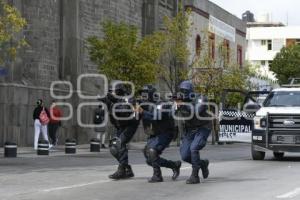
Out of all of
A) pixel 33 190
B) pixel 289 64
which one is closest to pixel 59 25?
pixel 33 190

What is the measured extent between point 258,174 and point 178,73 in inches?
865

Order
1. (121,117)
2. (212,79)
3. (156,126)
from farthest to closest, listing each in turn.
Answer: (212,79)
(121,117)
(156,126)

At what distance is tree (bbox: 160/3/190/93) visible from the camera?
1478 inches

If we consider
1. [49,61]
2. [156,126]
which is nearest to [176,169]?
[156,126]

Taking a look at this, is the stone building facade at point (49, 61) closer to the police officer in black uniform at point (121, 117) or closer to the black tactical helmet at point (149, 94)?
the police officer in black uniform at point (121, 117)

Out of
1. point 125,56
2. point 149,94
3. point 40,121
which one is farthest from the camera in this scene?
point 125,56

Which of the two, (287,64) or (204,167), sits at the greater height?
(287,64)

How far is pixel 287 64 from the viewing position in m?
82.9

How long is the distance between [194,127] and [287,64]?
7004 centimetres

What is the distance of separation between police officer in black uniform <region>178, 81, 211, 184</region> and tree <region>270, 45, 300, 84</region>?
2648 inches

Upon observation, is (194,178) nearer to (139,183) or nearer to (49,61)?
(139,183)

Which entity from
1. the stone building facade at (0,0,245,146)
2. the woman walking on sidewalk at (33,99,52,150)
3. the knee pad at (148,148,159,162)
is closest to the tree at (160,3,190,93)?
the stone building facade at (0,0,245,146)

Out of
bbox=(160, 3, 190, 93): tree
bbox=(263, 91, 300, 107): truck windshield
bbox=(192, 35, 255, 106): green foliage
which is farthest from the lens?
bbox=(192, 35, 255, 106): green foliage

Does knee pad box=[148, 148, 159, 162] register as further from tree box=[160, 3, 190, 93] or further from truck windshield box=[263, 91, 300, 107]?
tree box=[160, 3, 190, 93]
